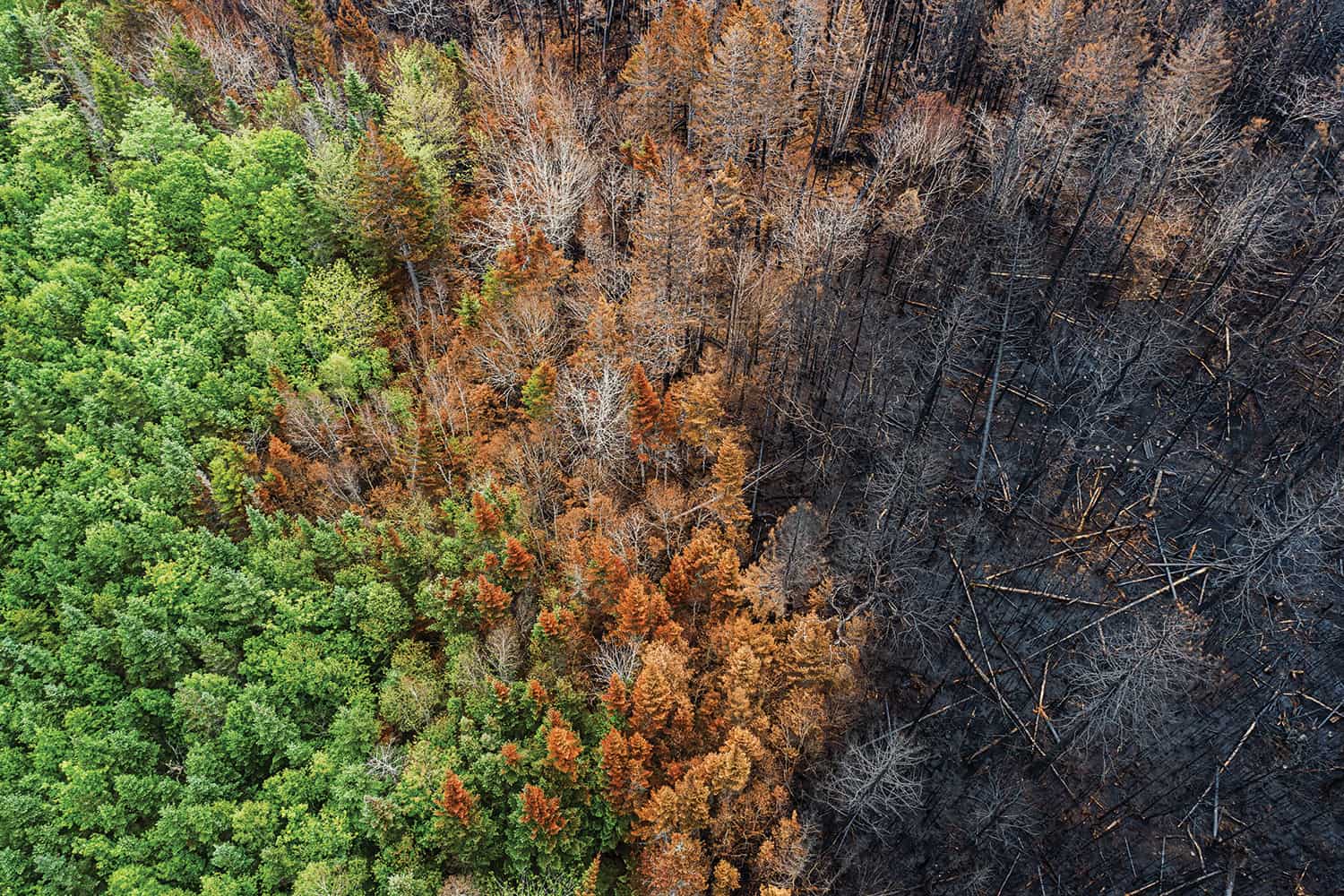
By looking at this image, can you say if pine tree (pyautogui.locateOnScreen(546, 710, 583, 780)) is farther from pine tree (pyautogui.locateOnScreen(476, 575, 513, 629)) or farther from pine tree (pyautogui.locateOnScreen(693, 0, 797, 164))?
pine tree (pyautogui.locateOnScreen(693, 0, 797, 164))

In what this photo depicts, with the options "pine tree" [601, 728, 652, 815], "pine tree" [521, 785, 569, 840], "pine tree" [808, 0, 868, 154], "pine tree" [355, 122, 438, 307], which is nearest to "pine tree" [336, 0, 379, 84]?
"pine tree" [355, 122, 438, 307]

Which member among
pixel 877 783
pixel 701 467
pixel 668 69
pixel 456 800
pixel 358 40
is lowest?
pixel 456 800

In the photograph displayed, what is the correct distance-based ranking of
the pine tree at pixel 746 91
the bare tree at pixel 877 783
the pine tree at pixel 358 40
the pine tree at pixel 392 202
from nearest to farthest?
the bare tree at pixel 877 783 < the pine tree at pixel 392 202 < the pine tree at pixel 746 91 < the pine tree at pixel 358 40

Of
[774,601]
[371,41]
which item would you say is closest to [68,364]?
[371,41]

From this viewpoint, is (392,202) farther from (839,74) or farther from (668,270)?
(839,74)

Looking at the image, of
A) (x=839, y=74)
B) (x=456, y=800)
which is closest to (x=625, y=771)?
(x=456, y=800)

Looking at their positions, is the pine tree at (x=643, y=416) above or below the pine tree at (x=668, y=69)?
below

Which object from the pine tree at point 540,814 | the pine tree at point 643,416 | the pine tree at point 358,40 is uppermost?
the pine tree at point 358,40

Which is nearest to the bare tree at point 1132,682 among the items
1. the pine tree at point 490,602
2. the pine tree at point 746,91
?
the pine tree at point 490,602

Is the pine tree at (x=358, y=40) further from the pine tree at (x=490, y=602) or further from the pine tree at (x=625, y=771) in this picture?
the pine tree at (x=625, y=771)
